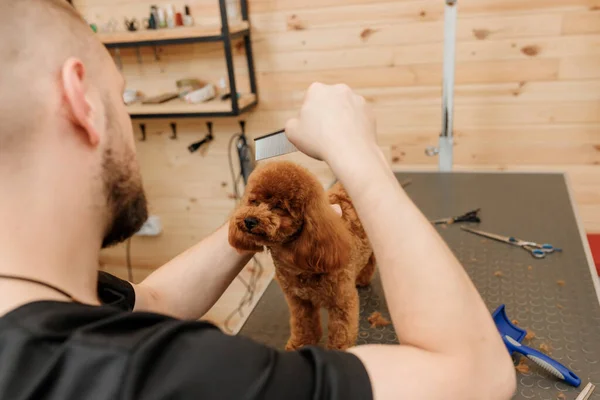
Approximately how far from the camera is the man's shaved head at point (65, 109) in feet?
1.73

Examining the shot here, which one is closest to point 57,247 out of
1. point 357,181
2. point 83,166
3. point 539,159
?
point 83,166

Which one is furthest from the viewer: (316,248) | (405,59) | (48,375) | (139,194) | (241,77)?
(241,77)

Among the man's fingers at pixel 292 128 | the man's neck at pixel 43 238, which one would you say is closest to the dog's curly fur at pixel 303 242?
the man's fingers at pixel 292 128

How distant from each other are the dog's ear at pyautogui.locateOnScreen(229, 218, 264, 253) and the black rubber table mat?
26 cm

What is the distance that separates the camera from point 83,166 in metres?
0.57

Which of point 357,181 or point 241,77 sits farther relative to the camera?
A: point 241,77

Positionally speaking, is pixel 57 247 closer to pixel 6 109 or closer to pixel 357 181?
pixel 6 109

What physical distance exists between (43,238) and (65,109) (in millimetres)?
139

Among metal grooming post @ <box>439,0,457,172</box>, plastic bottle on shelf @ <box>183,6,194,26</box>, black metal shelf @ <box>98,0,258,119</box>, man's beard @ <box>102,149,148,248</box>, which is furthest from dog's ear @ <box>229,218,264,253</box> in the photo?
plastic bottle on shelf @ <box>183,6,194,26</box>

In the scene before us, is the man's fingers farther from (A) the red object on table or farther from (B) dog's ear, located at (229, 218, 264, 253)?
(A) the red object on table

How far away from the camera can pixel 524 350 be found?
893 mm

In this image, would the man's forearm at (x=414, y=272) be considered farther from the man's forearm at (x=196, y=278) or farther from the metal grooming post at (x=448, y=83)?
the metal grooming post at (x=448, y=83)

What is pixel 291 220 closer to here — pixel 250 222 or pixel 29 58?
pixel 250 222

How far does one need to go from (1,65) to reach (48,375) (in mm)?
312
